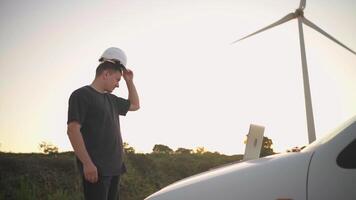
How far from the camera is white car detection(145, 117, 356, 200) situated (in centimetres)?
197

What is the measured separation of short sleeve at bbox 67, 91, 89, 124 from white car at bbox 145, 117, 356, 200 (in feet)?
4.45

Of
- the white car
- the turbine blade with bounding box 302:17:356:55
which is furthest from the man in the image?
the turbine blade with bounding box 302:17:356:55

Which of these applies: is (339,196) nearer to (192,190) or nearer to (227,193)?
(227,193)

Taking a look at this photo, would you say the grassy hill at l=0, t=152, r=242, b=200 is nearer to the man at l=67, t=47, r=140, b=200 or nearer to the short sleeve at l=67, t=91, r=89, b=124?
the man at l=67, t=47, r=140, b=200

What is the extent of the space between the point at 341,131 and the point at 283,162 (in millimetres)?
346

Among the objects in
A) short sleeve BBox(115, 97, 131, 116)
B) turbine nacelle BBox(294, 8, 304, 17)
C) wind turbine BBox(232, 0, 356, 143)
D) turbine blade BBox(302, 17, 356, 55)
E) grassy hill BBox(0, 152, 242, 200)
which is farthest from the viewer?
turbine nacelle BBox(294, 8, 304, 17)

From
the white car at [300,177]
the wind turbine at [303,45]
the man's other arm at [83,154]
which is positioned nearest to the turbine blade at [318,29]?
the wind turbine at [303,45]

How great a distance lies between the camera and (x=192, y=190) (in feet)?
7.67

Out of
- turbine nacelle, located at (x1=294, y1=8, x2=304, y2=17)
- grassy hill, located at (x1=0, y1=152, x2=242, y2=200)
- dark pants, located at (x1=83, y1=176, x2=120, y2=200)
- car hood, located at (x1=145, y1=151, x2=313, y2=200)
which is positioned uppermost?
turbine nacelle, located at (x1=294, y1=8, x2=304, y2=17)

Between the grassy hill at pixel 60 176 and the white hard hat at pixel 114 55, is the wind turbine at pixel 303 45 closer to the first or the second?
the grassy hill at pixel 60 176

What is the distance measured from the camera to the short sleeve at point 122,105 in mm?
3866

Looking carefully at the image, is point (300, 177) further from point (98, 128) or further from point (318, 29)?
point (318, 29)

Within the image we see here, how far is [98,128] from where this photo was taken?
340cm

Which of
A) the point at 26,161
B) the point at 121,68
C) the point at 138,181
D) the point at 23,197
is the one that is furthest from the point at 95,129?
the point at 138,181
